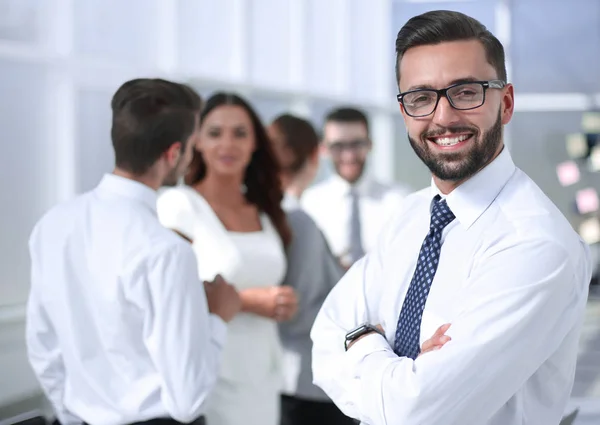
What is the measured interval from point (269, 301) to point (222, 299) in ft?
0.97

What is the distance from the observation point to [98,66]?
3793 millimetres

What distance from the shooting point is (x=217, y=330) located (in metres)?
2.16

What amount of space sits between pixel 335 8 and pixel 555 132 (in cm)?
298

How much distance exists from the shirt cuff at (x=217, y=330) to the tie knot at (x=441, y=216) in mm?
837

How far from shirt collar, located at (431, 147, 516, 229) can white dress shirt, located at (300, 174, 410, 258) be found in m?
3.13

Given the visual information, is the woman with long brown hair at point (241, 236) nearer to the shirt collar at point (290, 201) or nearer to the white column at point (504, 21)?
the shirt collar at point (290, 201)

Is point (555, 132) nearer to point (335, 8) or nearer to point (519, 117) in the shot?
point (519, 117)

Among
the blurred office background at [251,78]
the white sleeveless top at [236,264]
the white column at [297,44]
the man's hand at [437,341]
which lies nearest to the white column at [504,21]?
the blurred office background at [251,78]

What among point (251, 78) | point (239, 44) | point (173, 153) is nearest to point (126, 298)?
point (173, 153)

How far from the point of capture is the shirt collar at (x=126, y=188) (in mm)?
2033

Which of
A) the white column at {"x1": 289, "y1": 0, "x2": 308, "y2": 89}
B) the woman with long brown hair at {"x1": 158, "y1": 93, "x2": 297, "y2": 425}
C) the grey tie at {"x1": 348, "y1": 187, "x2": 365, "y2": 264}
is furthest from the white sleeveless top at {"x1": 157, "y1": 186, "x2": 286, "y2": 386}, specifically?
the white column at {"x1": 289, "y1": 0, "x2": 308, "y2": 89}

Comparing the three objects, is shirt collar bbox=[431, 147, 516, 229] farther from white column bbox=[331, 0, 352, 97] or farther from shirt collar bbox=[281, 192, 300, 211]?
white column bbox=[331, 0, 352, 97]

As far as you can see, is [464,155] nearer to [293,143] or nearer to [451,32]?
[451,32]

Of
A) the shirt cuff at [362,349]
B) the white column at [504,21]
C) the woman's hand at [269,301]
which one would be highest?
the white column at [504,21]
